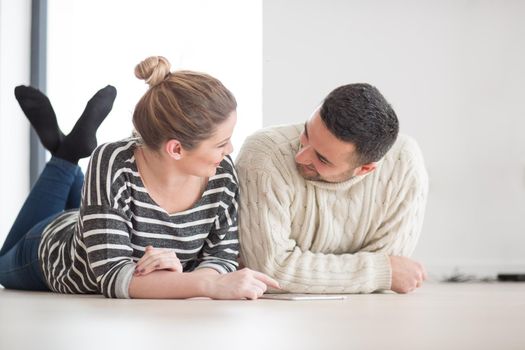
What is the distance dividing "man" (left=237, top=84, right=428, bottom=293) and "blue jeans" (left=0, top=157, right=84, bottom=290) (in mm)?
603

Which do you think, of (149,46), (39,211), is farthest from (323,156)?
(149,46)

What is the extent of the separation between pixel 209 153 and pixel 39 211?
823mm

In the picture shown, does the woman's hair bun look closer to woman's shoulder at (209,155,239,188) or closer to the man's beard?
woman's shoulder at (209,155,239,188)

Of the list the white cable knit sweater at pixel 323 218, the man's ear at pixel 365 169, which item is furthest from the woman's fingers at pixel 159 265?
the man's ear at pixel 365 169

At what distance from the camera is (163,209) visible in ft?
7.06

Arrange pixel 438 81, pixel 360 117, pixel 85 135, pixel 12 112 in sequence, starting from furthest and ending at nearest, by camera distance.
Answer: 1. pixel 438 81
2. pixel 12 112
3. pixel 85 135
4. pixel 360 117

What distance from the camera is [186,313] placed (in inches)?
63.7

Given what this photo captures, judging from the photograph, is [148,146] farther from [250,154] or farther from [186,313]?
[186,313]

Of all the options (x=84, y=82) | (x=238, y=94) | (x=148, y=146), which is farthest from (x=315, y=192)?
(x=84, y=82)

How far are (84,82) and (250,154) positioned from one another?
2292 millimetres

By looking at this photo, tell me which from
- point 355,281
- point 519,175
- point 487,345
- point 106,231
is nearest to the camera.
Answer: point 487,345

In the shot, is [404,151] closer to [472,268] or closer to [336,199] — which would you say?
[336,199]

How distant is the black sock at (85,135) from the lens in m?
2.66

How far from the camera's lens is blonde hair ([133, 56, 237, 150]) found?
6.76 ft
